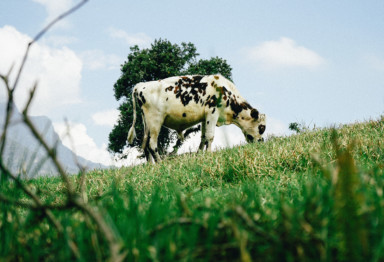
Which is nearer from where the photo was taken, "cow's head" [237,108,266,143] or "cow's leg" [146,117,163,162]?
"cow's leg" [146,117,163,162]

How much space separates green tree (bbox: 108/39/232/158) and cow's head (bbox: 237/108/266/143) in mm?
12321

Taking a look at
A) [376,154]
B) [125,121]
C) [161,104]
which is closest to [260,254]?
[376,154]

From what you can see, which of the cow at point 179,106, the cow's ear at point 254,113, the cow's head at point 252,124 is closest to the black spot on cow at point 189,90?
the cow at point 179,106

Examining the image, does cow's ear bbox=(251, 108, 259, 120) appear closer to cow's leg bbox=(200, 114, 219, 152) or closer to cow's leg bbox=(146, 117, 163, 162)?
cow's leg bbox=(200, 114, 219, 152)

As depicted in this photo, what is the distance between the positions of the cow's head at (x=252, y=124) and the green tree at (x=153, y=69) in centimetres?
1232

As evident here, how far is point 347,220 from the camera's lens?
42.8 inches

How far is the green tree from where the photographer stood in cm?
2430

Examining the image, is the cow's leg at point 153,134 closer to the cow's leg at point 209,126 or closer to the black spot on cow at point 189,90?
the black spot on cow at point 189,90

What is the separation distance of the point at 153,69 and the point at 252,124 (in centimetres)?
1420

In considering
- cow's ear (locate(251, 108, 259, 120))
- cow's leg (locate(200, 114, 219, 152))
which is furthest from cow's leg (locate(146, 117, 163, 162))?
cow's ear (locate(251, 108, 259, 120))

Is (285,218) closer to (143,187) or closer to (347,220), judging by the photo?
(347,220)

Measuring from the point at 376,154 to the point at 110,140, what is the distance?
2247cm

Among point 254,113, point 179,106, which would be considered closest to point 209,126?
point 179,106

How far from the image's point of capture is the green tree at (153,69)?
2430 centimetres
